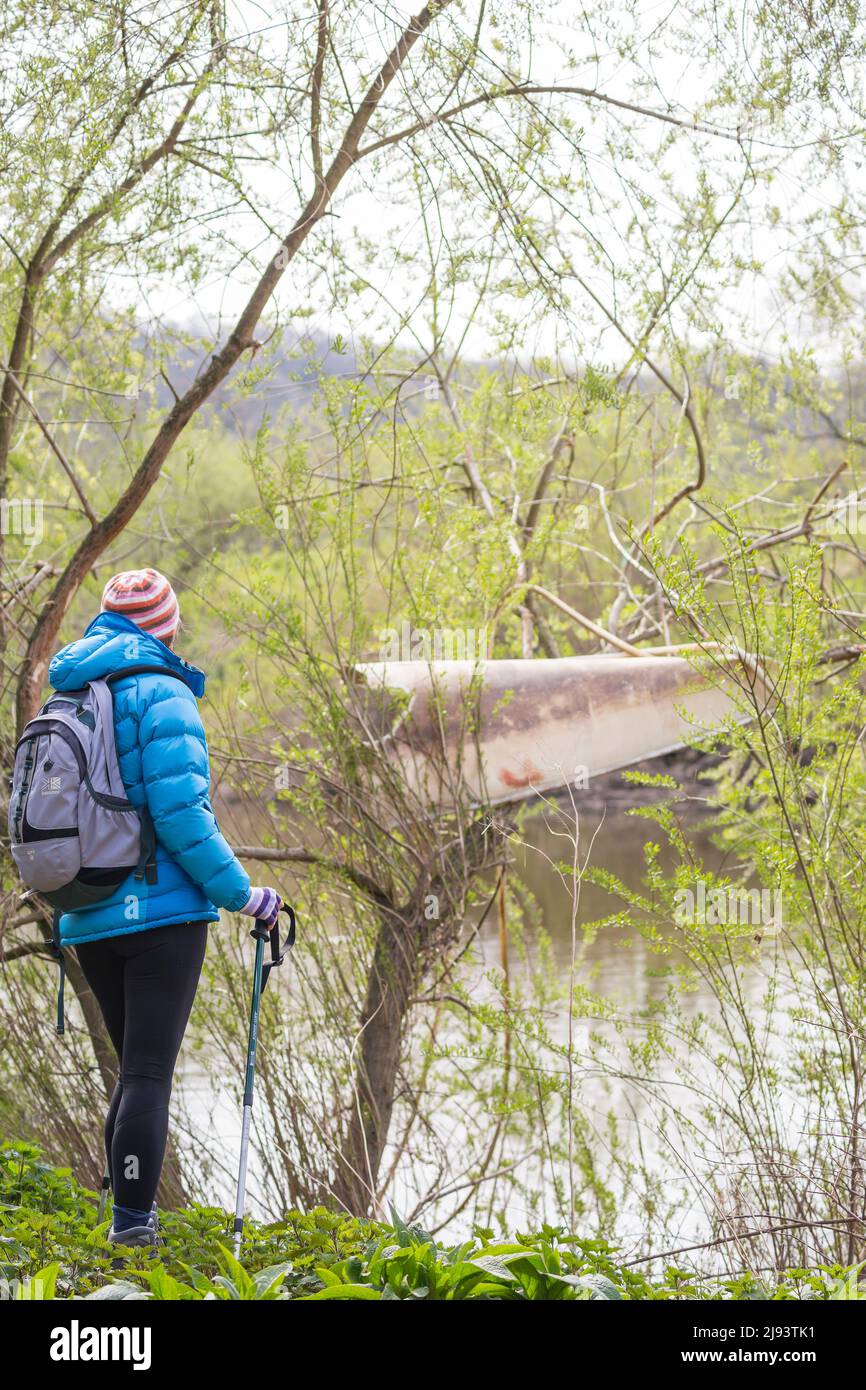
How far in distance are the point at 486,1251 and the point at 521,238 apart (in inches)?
115

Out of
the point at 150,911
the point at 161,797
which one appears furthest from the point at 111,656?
the point at 150,911

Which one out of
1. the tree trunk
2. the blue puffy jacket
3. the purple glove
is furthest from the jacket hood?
the tree trunk

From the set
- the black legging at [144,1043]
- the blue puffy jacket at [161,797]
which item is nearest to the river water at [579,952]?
the blue puffy jacket at [161,797]

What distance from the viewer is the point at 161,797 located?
2.64 meters

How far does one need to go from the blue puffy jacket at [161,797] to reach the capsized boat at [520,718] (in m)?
1.78

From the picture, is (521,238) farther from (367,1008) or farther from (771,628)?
(367,1008)

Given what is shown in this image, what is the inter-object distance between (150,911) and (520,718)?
83.3 inches

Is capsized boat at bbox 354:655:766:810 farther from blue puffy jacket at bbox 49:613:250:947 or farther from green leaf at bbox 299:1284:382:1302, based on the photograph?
green leaf at bbox 299:1284:382:1302

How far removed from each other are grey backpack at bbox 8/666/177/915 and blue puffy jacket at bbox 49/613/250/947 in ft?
0.10

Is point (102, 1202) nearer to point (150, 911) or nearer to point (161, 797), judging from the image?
point (150, 911)

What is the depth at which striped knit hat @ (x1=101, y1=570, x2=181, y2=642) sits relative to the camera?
2832 mm

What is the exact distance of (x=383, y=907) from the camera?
460cm

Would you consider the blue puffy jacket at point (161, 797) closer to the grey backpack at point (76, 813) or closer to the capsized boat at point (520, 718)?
the grey backpack at point (76, 813)

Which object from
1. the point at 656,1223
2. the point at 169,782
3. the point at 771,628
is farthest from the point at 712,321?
the point at 656,1223
